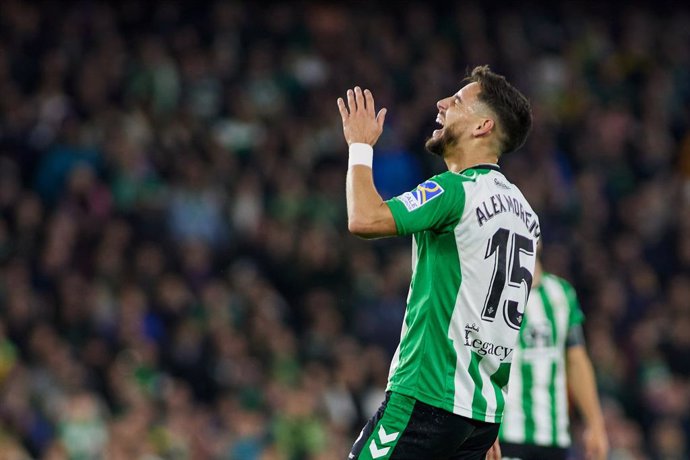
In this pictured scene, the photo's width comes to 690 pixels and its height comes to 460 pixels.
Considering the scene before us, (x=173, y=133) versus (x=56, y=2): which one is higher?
(x=56, y=2)

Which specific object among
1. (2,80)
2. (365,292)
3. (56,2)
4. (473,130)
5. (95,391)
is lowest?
(95,391)

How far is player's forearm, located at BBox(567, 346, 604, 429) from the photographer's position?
7.08 meters

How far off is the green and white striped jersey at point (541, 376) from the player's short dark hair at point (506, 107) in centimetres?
215

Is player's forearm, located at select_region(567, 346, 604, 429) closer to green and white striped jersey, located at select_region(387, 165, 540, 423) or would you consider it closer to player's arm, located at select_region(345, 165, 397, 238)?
green and white striped jersey, located at select_region(387, 165, 540, 423)

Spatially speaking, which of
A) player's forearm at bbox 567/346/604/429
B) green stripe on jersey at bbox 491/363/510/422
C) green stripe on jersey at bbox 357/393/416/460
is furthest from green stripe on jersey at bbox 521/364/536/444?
green stripe on jersey at bbox 357/393/416/460

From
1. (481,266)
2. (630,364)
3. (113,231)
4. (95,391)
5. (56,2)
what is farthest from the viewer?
(56,2)

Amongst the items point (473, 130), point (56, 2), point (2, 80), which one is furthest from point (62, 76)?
point (473, 130)

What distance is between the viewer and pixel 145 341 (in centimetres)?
1132

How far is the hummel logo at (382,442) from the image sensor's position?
477cm

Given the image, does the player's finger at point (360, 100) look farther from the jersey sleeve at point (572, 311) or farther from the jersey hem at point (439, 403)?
the jersey sleeve at point (572, 311)

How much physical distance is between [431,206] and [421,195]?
0.05m

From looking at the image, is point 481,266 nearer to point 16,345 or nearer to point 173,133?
point 16,345

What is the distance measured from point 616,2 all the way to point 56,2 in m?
8.35

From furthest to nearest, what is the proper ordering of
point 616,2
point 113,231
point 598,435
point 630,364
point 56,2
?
point 616,2 → point 56,2 → point 630,364 → point 113,231 → point 598,435
